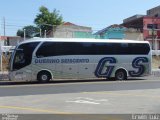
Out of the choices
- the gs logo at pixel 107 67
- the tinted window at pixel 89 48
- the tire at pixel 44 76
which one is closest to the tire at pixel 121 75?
the gs logo at pixel 107 67

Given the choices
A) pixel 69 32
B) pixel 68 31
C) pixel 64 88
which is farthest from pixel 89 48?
pixel 69 32

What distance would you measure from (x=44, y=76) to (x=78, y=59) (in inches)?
110

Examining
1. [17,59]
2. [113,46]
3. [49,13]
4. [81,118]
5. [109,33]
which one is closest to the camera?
[81,118]

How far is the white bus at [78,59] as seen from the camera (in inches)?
1152

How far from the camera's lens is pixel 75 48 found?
101 feet

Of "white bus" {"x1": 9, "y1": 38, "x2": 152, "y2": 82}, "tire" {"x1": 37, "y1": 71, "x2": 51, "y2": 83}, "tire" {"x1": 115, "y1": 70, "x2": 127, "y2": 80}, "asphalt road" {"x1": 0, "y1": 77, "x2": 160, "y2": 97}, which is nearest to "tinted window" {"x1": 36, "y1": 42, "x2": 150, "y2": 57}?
"white bus" {"x1": 9, "y1": 38, "x2": 152, "y2": 82}

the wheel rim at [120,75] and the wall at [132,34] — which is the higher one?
the wall at [132,34]

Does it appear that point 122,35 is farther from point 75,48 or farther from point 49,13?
point 75,48

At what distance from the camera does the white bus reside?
2927cm

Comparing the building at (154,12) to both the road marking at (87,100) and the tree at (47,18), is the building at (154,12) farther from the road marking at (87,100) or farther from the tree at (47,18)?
the road marking at (87,100)

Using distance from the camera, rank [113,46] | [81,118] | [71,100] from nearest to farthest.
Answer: [81,118], [71,100], [113,46]

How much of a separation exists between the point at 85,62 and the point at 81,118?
19174 millimetres

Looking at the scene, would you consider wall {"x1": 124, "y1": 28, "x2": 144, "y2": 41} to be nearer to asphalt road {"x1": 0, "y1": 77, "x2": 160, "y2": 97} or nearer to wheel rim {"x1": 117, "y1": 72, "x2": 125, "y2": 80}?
wheel rim {"x1": 117, "y1": 72, "x2": 125, "y2": 80}

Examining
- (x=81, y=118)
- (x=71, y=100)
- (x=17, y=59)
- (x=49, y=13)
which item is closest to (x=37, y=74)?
(x=17, y=59)
